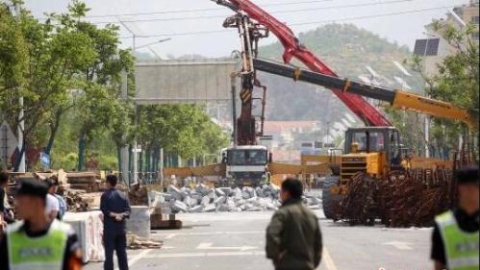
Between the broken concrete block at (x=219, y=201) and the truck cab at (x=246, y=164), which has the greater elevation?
the truck cab at (x=246, y=164)

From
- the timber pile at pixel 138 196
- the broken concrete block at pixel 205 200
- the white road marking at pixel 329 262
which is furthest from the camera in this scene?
the broken concrete block at pixel 205 200

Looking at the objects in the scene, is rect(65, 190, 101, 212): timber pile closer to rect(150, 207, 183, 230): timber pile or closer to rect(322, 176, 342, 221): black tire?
rect(150, 207, 183, 230): timber pile

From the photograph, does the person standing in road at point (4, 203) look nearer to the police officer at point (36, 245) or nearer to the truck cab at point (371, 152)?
the police officer at point (36, 245)

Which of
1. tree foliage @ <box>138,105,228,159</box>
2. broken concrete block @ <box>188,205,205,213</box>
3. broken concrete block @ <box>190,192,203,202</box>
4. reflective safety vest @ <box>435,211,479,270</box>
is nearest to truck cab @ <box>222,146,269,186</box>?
broken concrete block @ <box>190,192,203,202</box>

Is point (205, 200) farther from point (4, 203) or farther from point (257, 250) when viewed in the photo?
point (4, 203)

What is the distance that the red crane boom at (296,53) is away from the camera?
56.3 m

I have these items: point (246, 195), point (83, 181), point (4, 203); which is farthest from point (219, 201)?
point (4, 203)

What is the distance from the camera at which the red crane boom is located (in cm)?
5634

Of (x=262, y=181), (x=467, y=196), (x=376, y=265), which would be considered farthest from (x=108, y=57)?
(x=467, y=196)

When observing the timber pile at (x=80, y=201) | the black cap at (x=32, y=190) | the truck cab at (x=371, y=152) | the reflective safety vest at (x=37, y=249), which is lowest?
the timber pile at (x=80, y=201)

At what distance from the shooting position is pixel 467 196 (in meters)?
8.34

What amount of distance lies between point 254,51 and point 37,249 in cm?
5160

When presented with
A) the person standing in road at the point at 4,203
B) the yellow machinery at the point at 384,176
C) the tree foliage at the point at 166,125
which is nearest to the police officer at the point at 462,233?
the person standing in road at the point at 4,203

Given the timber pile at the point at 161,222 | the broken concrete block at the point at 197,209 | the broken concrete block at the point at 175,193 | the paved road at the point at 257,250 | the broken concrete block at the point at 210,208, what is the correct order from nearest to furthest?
1. the paved road at the point at 257,250
2. the timber pile at the point at 161,222
3. the broken concrete block at the point at 197,209
4. the broken concrete block at the point at 210,208
5. the broken concrete block at the point at 175,193
